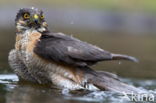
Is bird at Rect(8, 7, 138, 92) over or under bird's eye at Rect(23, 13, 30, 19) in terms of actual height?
under

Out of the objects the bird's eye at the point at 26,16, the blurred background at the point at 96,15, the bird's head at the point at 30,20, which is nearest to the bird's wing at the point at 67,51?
the bird's head at the point at 30,20

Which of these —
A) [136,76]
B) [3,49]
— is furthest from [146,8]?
[136,76]

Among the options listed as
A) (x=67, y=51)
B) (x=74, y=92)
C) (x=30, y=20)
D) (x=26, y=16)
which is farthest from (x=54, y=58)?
(x=26, y=16)

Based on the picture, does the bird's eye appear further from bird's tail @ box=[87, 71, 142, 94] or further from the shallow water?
bird's tail @ box=[87, 71, 142, 94]

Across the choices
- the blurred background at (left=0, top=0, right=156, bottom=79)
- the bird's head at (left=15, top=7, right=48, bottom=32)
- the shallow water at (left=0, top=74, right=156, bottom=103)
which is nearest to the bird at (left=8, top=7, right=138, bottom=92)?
the bird's head at (left=15, top=7, right=48, bottom=32)

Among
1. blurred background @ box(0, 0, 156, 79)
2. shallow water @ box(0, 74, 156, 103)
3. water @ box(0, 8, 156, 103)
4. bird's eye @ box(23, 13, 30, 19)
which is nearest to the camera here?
shallow water @ box(0, 74, 156, 103)

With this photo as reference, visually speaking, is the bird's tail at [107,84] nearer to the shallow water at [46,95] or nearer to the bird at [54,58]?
the bird at [54,58]
